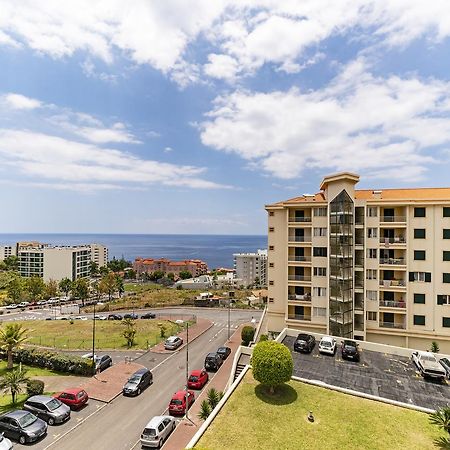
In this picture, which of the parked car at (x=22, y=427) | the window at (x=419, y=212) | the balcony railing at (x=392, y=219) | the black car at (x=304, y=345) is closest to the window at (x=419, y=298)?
the balcony railing at (x=392, y=219)

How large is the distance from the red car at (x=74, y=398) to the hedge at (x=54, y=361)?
665 centimetres

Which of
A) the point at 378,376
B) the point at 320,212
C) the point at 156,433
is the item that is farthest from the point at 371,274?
the point at 156,433

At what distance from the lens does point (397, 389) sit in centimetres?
2488

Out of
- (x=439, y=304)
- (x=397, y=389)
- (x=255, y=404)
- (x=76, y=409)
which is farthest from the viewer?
(x=439, y=304)

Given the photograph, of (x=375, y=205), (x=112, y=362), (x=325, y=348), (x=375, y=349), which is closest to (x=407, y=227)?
(x=375, y=205)

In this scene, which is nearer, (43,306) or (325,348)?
(325,348)

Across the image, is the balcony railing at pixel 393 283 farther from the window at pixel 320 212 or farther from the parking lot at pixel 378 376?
the window at pixel 320 212

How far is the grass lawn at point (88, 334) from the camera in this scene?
47.3 metres

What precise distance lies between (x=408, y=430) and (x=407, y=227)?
2493cm

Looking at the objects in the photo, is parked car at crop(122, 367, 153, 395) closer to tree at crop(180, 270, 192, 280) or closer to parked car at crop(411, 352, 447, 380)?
parked car at crop(411, 352, 447, 380)

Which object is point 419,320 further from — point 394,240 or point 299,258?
point 299,258

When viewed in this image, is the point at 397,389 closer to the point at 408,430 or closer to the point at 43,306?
the point at 408,430

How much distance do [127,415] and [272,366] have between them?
13855 mm

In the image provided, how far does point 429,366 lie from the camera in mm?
27250
